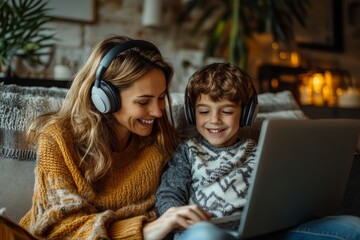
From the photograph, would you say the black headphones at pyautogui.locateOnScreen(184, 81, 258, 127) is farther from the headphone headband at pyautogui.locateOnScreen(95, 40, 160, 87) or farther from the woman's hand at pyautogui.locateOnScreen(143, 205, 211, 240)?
the woman's hand at pyautogui.locateOnScreen(143, 205, 211, 240)

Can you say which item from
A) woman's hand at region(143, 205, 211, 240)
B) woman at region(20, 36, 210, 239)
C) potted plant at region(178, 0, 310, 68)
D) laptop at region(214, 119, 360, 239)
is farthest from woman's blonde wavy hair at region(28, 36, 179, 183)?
potted plant at region(178, 0, 310, 68)

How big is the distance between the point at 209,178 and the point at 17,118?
23.7 inches

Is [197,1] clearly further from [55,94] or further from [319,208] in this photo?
[319,208]

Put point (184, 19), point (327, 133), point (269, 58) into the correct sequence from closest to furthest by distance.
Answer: point (327, 133)
point (184, 19)
point (269, 58)

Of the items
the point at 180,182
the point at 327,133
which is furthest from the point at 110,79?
the point at 327,133

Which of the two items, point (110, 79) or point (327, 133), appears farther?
point (110, 79)

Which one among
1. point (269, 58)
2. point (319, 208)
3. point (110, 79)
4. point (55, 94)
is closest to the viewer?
point (319, 208)

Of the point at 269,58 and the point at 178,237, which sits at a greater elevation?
the point at 269,58

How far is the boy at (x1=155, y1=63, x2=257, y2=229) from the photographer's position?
122 cm

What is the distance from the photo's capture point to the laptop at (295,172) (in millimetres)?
850

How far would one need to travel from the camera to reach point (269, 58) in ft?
13.0

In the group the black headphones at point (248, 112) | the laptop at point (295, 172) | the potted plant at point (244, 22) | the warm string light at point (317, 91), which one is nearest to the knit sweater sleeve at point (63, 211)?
the laptop at point (295, 172)

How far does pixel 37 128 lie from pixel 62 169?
0.62ft

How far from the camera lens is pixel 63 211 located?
→ 3.48ft
